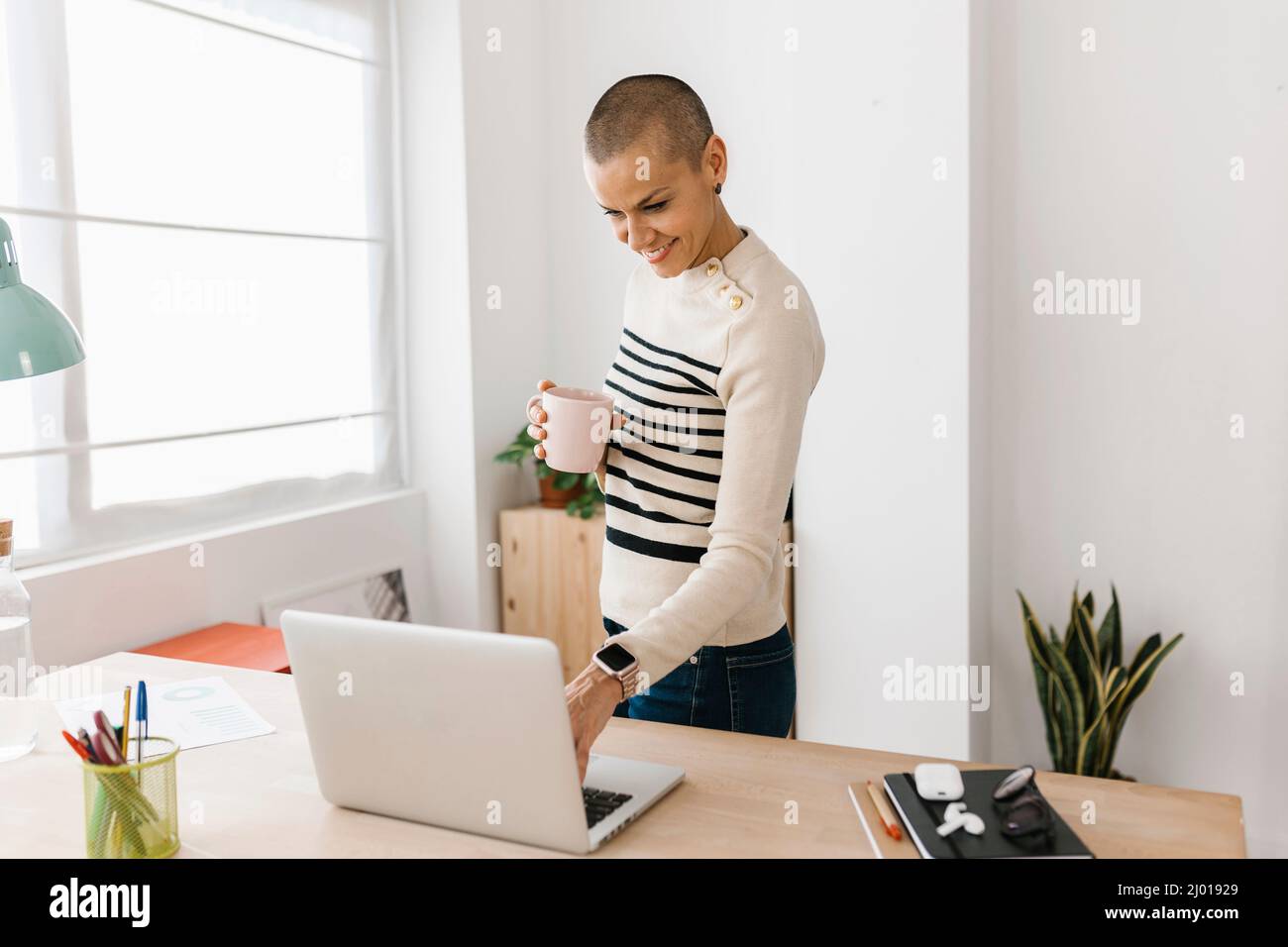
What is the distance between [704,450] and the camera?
61.0 inches

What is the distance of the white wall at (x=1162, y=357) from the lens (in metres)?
2.80

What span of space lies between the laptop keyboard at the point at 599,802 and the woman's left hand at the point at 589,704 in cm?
4

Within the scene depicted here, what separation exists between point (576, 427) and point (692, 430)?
16 centimetres

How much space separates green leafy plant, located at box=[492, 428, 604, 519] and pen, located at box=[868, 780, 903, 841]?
7.09ft

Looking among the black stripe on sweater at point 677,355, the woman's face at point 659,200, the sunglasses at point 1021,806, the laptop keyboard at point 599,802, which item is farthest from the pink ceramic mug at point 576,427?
the sunglasses at point 1021,806

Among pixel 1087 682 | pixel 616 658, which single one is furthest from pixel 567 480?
pixel 616 658

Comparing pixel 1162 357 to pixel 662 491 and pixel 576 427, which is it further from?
pixel 576 427

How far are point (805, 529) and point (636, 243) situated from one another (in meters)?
1.72

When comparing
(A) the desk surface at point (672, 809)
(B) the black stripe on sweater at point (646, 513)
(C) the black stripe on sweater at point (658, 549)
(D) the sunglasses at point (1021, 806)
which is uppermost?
(B) the black stripe on sweater at point (646, 513)

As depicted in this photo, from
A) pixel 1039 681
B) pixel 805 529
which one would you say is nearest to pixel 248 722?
pixel 805 529

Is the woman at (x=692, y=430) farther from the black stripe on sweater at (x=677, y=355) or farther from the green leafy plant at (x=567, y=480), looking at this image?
the green leafy plant at (x=567, y=480)

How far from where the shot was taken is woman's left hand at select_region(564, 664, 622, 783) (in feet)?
3.92

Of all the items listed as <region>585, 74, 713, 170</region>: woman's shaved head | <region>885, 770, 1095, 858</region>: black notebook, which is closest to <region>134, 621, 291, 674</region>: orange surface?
<region>585, 74, 713, 170</region>: woman's shaved head
